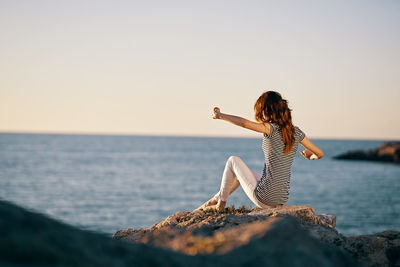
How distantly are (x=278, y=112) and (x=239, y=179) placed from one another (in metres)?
1.50

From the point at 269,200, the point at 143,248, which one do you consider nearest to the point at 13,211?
the point at 143,248

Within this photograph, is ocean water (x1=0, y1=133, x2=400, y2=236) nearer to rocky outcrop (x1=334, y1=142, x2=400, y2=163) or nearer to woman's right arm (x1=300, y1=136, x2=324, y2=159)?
woman's right arm (x1=300, y1=136, x2=324, y2=159)

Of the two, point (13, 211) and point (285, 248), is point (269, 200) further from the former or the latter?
point (13, 211)

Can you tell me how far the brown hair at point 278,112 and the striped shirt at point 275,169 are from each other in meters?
0.09

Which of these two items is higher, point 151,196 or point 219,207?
point 219,207

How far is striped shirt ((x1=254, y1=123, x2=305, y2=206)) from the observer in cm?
671

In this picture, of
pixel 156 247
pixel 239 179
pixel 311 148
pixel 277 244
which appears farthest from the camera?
pixel 239 179

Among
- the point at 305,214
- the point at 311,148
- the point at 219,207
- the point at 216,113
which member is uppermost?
the point at 216,113

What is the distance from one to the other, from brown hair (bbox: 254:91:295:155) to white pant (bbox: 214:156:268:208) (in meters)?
0.88

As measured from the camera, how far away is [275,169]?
675 cm

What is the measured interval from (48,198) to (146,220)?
12951mm

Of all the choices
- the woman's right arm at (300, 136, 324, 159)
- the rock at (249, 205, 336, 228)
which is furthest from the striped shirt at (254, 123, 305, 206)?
the rock at (249, 205, 336, 228)

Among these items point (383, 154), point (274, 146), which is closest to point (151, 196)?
point (274, 146)

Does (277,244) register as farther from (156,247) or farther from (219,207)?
(219,207)
